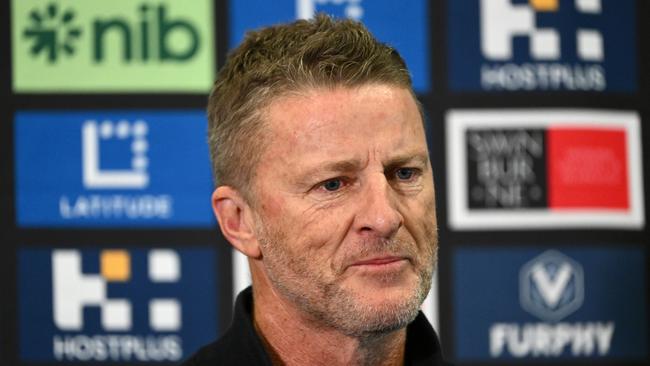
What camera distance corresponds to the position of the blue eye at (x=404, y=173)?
168 cm

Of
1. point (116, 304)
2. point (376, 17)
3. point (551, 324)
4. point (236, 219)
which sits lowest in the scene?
point (551, 324)

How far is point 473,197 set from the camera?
310cm

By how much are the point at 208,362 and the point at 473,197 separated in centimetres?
148

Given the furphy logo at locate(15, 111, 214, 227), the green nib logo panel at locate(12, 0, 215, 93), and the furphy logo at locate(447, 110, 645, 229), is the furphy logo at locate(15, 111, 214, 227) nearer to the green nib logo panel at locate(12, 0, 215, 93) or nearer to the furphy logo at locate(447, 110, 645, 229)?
the green nib logo panel at locate(12, 0, 215, 93)

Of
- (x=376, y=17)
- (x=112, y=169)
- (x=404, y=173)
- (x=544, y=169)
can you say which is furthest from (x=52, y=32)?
(x=404, y=173)

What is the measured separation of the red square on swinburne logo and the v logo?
185 mm

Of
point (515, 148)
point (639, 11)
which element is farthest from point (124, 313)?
point (639, 11)

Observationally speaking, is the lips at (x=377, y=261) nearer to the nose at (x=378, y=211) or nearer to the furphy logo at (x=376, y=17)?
the nose at (x=378, y=211)

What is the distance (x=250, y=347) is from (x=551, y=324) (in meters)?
1.59

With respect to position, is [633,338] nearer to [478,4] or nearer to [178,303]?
[478,4]

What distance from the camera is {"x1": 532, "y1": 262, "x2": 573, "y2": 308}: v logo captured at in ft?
10.3

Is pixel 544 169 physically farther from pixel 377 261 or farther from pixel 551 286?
pixel 377 261

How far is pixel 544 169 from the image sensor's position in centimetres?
315

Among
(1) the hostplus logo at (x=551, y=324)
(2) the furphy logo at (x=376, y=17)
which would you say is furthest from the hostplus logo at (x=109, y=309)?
(1) the hostplus logo at (x=551, y=324)
